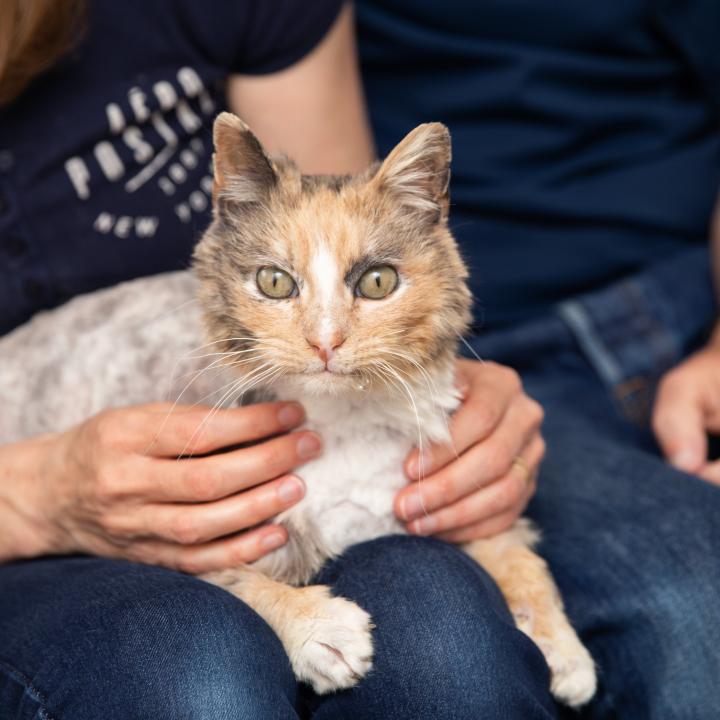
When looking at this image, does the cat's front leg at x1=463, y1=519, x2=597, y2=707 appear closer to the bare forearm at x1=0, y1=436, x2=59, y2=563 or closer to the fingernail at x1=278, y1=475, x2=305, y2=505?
the fingernail at x1=278, y1=475, x2=305, y2=505

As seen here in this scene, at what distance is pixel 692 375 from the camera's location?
1711mm

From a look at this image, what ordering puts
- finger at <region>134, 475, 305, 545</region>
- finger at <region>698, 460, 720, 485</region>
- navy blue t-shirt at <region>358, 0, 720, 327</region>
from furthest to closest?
navy blue t-shirt at <region>358, 0, 720, 327</region> < finger at <region>698, 460, 720, 485</region> < finger at <region>134, 475, 305, 545</region>

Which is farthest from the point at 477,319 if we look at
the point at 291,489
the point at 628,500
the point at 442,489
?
the point at 291,489

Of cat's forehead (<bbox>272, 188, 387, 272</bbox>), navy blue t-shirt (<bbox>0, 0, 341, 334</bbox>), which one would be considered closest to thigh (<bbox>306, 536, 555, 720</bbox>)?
cat's forehead (<bbox>272, 188, 387, 272</bbox>)

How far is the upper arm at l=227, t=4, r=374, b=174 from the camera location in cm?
179

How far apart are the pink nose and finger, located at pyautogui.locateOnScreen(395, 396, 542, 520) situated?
30 cm

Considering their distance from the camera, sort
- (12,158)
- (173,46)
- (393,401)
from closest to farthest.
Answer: (393,401) < (12,158) < (173,46)

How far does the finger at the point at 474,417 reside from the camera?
129 centimetres

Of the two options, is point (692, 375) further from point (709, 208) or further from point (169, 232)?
point (169, 232)

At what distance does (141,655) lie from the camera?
105 centimetres

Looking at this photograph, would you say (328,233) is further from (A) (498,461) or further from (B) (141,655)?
(B) (141,655)

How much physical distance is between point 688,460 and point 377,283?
33.6 inches

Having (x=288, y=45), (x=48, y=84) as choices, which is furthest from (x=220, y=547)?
(x=288, y=45)

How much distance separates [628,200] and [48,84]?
126cm
